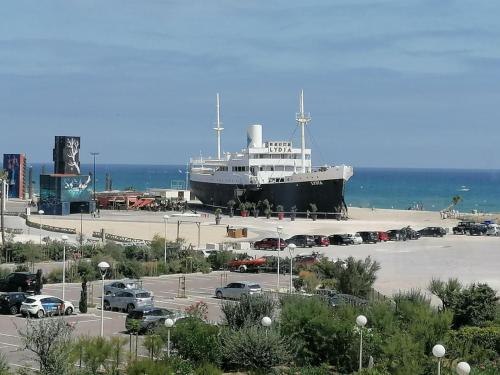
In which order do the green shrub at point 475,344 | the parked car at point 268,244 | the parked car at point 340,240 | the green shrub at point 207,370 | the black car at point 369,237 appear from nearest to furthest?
1. the green shrub at point 207,370
2. the green shrub at point 475,344
3. the parked car at point 268,244
4. the parked car at point 340,240
5. the black car at point 369,237

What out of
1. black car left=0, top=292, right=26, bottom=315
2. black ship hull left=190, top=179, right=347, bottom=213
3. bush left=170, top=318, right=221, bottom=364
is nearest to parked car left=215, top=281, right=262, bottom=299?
black car left=0, top=292, right=26, bottom=315

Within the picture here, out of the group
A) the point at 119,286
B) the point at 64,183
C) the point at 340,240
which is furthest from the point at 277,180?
the point at 119,286

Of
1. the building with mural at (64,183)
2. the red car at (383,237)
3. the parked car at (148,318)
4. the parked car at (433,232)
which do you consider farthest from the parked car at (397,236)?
the parked car at (148,318)

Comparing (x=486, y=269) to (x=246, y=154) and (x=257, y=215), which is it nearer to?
(x=257, y=215)

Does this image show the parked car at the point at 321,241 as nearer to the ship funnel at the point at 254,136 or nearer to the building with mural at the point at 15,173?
the ship funnel at the point at 254,136

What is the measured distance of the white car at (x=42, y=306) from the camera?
82.4 ft

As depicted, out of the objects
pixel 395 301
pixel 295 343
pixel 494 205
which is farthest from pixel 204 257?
pixel 494 205

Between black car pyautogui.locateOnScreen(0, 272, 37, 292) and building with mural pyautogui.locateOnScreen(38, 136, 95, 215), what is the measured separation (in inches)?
1573

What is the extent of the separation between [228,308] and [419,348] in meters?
5.16

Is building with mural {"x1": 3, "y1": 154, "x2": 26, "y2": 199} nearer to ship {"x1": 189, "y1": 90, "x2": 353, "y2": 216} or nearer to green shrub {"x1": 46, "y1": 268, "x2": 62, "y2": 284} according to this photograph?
ship {"x1": 189, "y1": 90, "x2": 353, "y2": 216}

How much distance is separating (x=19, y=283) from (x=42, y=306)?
16.3 ft

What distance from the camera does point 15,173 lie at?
97.9 metres

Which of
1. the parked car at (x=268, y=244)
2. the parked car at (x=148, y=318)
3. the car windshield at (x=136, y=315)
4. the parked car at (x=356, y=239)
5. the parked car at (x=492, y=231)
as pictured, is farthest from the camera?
the parked car at (x=492, y=231)

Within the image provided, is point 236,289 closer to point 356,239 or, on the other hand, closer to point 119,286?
point 119,286
